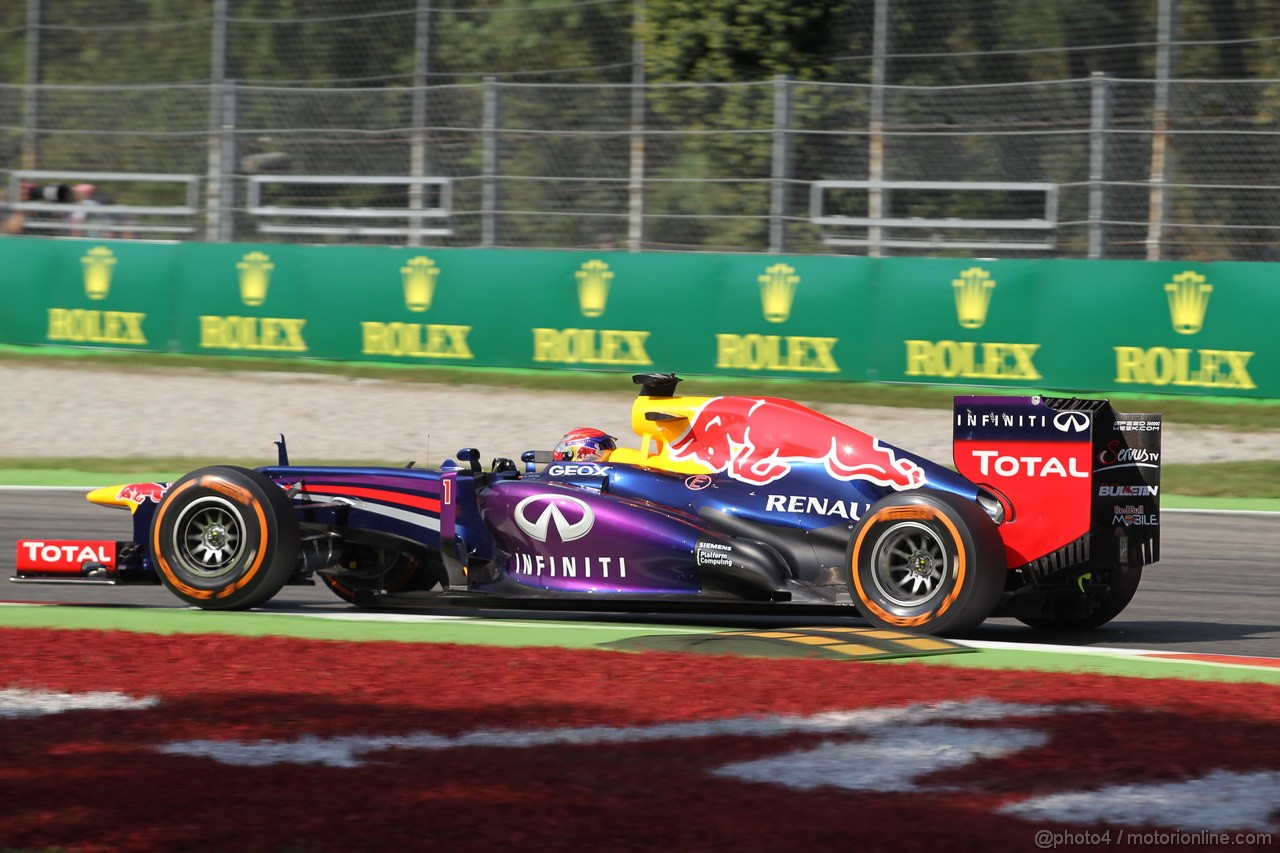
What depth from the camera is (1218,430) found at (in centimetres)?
1677

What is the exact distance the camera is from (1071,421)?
8242 mm

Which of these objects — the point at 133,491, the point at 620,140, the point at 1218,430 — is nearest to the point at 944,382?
the point at 1218,430

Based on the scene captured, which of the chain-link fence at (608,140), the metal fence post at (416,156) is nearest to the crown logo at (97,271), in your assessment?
the chain-link fence at (608,140)

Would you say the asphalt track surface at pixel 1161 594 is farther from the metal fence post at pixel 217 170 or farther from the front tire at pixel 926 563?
the metal fence post at pixel 217 170

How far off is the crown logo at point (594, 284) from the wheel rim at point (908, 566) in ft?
38.5

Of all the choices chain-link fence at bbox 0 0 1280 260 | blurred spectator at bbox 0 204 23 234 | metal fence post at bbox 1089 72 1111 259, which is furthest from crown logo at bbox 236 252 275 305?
metal fence post at bbox 1089 72 1111 259

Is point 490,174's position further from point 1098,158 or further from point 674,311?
point 1098,158

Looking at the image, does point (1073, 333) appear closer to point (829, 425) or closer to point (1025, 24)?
point (1025, 24)

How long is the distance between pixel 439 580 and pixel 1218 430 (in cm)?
988

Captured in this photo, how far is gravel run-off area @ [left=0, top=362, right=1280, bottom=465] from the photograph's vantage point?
54.7ft

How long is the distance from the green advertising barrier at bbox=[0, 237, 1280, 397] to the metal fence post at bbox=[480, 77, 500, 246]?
0.57 m

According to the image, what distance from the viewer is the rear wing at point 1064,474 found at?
27.0ft

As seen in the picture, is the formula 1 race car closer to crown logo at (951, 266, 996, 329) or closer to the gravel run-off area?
the gravel run-off area

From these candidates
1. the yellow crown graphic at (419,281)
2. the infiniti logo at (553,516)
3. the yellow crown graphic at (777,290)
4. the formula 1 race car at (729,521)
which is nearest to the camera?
the formula 1 race car at (729,521)
